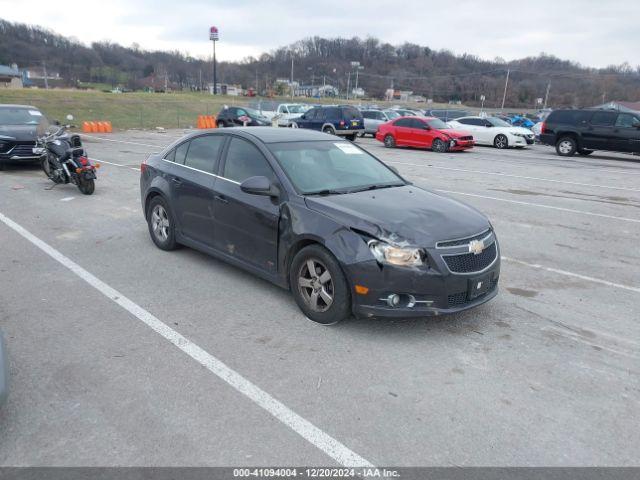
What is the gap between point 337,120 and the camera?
81.4 ft

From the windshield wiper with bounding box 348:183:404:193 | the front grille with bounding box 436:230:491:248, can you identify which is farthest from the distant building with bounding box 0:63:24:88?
the front grille with bounding box 436:230:491:248

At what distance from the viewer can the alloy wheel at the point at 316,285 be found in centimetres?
435

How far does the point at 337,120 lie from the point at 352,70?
104 m

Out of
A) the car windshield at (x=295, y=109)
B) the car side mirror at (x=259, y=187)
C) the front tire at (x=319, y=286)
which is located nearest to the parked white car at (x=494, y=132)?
the car windshield at (x=295, y=109)

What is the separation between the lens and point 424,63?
391 ft

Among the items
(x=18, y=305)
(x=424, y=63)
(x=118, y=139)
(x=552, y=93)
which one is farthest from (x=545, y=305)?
(x=424, y=63)

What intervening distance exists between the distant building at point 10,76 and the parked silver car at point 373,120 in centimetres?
8637

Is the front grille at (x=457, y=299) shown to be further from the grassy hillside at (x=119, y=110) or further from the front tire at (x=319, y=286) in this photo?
the grassy hillside at (x=119, y=110)

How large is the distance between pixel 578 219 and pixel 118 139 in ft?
A: 67.7

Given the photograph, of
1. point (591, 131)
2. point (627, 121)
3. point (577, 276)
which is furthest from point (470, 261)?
point (591, 131)

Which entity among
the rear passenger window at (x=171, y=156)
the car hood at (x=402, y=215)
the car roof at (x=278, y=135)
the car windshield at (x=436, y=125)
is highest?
the car roof at (x=278, y=135)

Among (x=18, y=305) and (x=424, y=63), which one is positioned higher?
(x=424, y=63)

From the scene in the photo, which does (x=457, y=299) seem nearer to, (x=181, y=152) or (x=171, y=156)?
(x=181, y=152)

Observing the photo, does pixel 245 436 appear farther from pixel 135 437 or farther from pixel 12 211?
pixel 12 211
